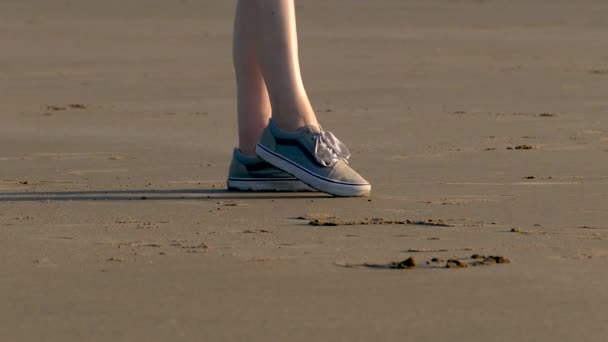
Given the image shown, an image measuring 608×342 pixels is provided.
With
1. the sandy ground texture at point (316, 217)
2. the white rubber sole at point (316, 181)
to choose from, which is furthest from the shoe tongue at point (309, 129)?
the sandy ground texture at point (316, 217)

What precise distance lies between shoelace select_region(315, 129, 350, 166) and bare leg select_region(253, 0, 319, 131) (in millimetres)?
93

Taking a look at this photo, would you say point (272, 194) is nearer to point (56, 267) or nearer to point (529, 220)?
point (529, 220)

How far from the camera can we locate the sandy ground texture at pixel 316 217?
2.55 meters

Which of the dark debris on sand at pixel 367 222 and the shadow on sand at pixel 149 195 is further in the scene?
the shadow on sand at pixel 149 195

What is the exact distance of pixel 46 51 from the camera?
40.8 ft

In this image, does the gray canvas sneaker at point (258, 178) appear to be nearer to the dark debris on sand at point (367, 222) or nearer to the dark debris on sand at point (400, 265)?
the dark debris on sand at point (367, 222)

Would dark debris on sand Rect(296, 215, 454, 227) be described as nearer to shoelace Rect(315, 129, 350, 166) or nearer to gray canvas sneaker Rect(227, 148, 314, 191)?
shoelace Rect(315, 129, 350, 166)

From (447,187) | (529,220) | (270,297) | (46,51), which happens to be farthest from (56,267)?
(46,51)

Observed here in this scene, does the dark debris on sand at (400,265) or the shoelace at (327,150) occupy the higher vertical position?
the shoelace at (327,150)

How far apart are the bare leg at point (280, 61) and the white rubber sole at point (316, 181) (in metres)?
0.11

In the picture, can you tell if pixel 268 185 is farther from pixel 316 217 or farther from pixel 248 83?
pixel 316 217

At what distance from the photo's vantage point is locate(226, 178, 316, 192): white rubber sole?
432 centimetres

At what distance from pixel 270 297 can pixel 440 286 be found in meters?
0.35

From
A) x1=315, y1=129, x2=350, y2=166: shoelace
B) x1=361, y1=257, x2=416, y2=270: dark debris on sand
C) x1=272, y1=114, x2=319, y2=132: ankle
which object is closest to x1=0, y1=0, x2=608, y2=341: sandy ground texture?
x1=361, y1=257, x2=416, y2=270: dark debris on sand
